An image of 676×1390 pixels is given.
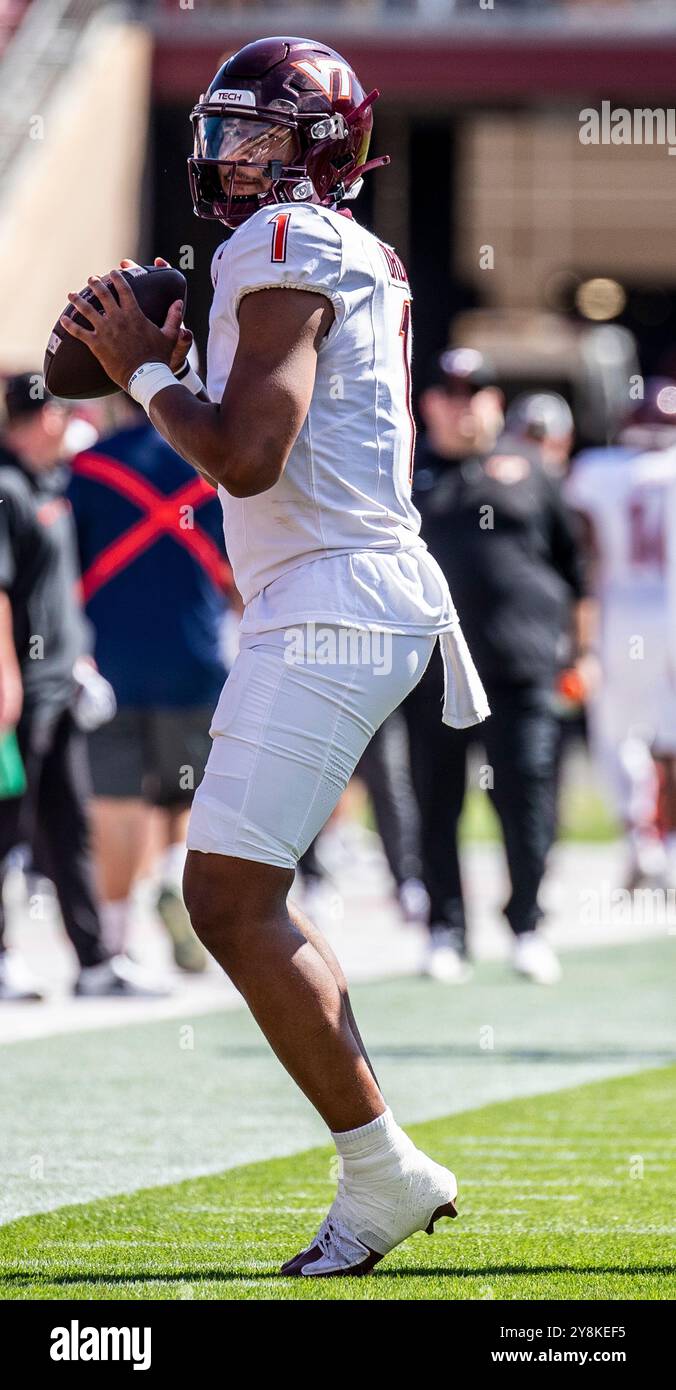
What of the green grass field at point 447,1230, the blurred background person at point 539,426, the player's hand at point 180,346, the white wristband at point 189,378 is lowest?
the green grass field at point 447,1230

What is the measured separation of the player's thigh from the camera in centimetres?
395

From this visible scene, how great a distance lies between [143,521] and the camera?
346 inches

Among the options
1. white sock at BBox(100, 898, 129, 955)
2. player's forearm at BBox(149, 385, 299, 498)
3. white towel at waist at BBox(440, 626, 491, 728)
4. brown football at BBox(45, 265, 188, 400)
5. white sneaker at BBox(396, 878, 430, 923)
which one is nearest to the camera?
player's forearm at BBox(149, 385, 299, 498)

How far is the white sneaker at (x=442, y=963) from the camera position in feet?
29.2

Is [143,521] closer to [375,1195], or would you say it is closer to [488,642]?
[488,642]

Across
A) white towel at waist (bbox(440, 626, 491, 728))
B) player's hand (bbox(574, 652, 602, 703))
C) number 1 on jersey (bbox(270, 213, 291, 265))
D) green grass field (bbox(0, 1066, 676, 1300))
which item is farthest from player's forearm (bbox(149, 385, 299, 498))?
player's hand (bbox(574, 652, 602, 703))

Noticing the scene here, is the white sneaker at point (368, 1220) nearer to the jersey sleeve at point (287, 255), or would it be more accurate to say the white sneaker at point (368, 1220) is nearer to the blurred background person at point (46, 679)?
the jersey sleeve at point (287, 255)

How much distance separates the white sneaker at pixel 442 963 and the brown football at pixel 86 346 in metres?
5.00

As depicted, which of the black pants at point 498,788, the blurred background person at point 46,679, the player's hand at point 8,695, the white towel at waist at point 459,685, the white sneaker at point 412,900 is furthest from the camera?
the white sneaker at point 412,900

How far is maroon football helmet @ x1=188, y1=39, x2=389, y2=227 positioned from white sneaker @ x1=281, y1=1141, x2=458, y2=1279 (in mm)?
1714

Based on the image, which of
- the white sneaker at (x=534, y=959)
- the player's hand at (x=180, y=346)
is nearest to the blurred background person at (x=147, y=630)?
the white sneaker at (x=534, y=959)

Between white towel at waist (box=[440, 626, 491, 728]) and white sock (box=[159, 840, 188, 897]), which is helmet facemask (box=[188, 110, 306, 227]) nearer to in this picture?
white towel at waist (box=[440, 626, 491, 728])

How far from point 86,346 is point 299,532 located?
1.69 ft

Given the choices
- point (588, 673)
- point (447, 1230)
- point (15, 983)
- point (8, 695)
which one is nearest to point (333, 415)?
point (447, 1230)
